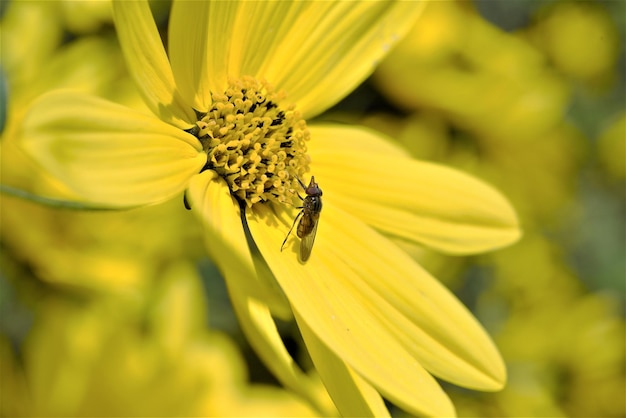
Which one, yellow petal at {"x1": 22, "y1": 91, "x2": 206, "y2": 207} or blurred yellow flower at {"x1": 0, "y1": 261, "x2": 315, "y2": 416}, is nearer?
yellow petal at {"x1": 22, "y1": 91, "x2": 206, "y2": 207}

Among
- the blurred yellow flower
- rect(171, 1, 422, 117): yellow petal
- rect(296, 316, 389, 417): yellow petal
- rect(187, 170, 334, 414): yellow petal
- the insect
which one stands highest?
rect(171, 1, 422, 117): yellow petal

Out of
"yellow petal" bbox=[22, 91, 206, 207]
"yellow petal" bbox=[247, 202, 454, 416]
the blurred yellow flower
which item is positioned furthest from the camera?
the blurred yellow flower

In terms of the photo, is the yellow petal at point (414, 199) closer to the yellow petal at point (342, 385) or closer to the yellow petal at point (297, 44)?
the yellow petal at point (297, 44)

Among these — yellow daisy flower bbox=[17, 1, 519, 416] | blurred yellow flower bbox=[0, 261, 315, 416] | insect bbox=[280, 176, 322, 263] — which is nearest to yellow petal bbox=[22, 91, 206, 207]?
yellow daisy flower bbox=[17, 1, 519, 416]

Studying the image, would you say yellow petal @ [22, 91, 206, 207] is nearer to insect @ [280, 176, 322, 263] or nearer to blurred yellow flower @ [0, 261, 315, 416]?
insect @ [280, 176, 322, 263]

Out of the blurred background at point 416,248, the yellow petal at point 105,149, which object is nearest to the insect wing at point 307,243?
the yellow petal at point 105,149

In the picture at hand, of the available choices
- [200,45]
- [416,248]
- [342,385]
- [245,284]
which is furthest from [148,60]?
[416,248]

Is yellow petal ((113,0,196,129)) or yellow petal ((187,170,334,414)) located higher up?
yellow petal ((113,0,196,129))

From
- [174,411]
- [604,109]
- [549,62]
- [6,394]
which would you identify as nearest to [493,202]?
[174,411]
